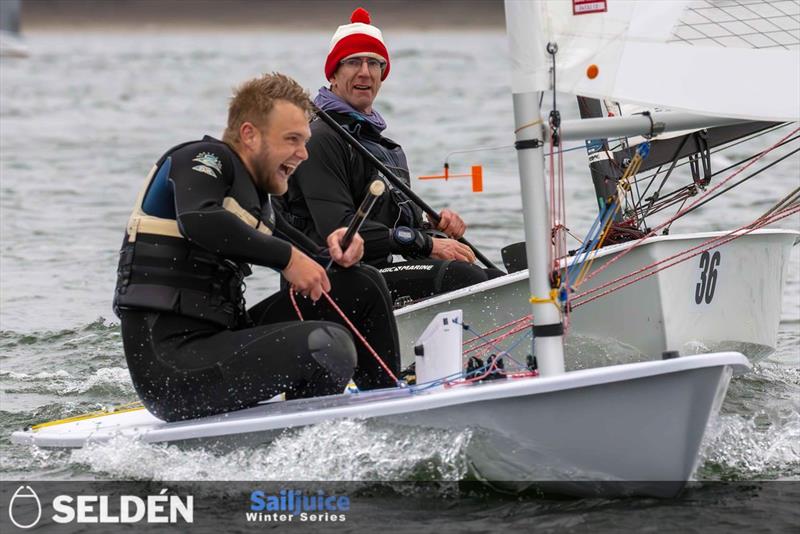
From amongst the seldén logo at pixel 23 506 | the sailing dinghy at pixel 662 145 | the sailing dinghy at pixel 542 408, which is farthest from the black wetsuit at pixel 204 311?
the sailing dinghy at pixel 662 145

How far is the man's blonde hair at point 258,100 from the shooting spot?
3.63m

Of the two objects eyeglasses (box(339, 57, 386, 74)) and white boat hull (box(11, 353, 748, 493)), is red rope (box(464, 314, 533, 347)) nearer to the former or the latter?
eyeglasses (box(339, 57, 386, 74))

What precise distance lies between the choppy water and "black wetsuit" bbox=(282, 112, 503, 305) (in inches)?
45.7

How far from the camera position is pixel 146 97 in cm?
2462

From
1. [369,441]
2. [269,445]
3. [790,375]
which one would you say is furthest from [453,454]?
[790,375]

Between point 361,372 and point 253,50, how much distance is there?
129 feet

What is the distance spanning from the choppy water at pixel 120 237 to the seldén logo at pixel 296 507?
0.20 feet

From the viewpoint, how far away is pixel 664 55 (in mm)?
3627

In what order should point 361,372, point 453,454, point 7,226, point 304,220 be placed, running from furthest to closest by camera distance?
point 7,226, point 304,220, point 361,372, point 453,454

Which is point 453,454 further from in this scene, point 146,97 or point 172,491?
point 146,97

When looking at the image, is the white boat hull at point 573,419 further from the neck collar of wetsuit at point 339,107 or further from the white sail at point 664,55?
the neck collar of wetsuit at point 339,107

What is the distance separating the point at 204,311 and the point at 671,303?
78.0 inches

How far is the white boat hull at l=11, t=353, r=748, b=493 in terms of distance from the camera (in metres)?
3.35

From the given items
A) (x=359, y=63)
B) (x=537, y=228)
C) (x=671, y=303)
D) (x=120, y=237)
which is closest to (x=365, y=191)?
(x=359, y=63)
